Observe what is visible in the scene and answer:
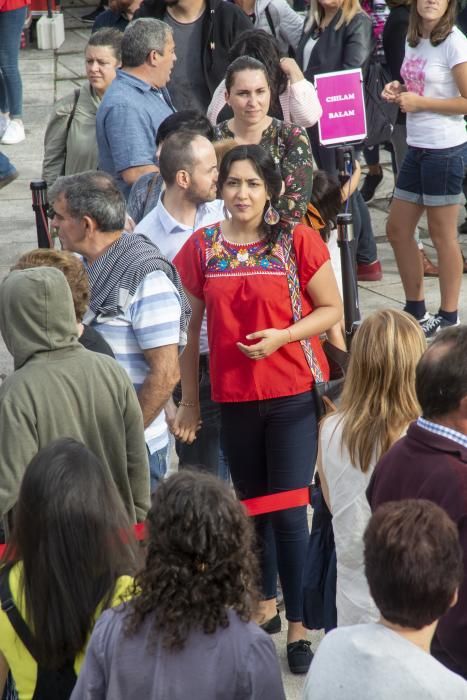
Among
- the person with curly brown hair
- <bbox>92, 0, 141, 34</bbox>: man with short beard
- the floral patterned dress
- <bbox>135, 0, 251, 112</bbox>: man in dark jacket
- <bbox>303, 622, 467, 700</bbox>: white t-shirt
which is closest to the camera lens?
<bbox>303, 622, 467, 700</bbox>: white t-shirt

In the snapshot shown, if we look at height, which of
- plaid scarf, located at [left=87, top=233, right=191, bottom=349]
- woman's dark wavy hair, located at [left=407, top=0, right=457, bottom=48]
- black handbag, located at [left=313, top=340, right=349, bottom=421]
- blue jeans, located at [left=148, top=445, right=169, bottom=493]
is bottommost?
blue jeans, located at [left=148, top=445, right=169, bottom=493]

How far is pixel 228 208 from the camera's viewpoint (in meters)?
4.41

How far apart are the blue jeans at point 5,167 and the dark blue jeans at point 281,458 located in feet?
19.0

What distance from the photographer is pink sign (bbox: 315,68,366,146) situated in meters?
6.52

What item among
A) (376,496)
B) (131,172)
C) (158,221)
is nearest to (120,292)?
(158,221)

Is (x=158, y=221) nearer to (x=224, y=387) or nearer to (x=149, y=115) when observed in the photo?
(x=224, y=387)

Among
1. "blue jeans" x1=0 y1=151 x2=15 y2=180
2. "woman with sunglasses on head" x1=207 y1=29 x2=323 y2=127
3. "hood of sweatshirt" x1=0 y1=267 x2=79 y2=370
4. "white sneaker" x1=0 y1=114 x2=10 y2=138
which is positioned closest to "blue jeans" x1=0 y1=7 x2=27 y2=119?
"white sneaker" x1=0 y1=114 x2=10 y2=138

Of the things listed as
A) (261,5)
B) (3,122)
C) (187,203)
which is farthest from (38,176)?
(187,203)

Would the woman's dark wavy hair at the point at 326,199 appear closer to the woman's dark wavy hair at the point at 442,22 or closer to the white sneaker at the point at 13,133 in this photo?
the woman's dark wavy hair at the point at 442,22

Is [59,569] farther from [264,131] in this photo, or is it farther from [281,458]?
[264,131]

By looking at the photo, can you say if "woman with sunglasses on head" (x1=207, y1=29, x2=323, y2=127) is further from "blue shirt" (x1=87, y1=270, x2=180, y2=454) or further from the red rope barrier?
the red rope barrier

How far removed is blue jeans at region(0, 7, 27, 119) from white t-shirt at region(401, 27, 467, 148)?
460cm

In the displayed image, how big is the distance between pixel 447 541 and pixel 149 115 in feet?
13.2

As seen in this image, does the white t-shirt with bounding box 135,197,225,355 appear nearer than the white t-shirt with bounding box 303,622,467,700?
No
